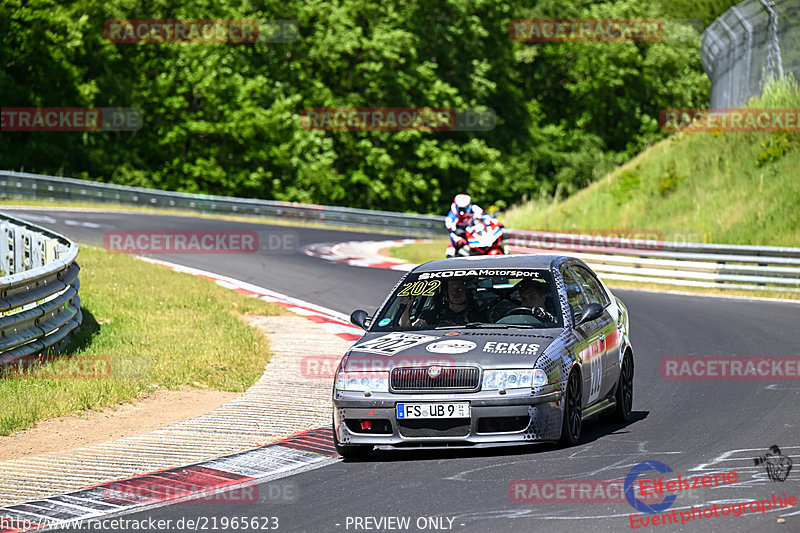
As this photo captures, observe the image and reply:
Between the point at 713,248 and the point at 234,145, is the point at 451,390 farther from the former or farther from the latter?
the point at 234,145

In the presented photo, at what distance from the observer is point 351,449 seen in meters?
8.62

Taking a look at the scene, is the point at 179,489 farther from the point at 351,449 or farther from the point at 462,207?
the point at 462,207

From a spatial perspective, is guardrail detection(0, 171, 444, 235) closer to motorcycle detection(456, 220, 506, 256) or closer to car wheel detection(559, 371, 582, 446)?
motorcycle detection(456, 220, 506, 256)

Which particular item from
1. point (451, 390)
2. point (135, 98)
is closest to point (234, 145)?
point (135, 98)

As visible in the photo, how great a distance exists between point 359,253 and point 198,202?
11.7 meters

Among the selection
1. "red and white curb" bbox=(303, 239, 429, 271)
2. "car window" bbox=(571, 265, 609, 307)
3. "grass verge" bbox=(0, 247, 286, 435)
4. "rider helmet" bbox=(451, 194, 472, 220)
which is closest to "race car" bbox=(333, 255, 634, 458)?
"car window" bbox=(571, 265, 609, 307)

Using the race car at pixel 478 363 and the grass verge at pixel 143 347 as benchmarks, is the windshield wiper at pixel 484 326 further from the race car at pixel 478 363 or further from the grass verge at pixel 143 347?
the grass verge at pixel 143 347

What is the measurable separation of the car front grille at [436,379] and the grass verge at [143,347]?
3513 millimetres

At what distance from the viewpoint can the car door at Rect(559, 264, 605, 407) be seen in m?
9.17

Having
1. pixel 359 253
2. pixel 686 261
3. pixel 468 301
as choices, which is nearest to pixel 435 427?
pixel 468 301

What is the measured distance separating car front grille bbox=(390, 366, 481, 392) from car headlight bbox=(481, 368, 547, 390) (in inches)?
3.0

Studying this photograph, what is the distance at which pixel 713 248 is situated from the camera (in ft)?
76.4

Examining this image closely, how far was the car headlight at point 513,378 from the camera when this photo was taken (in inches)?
327

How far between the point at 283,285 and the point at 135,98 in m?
34.3
